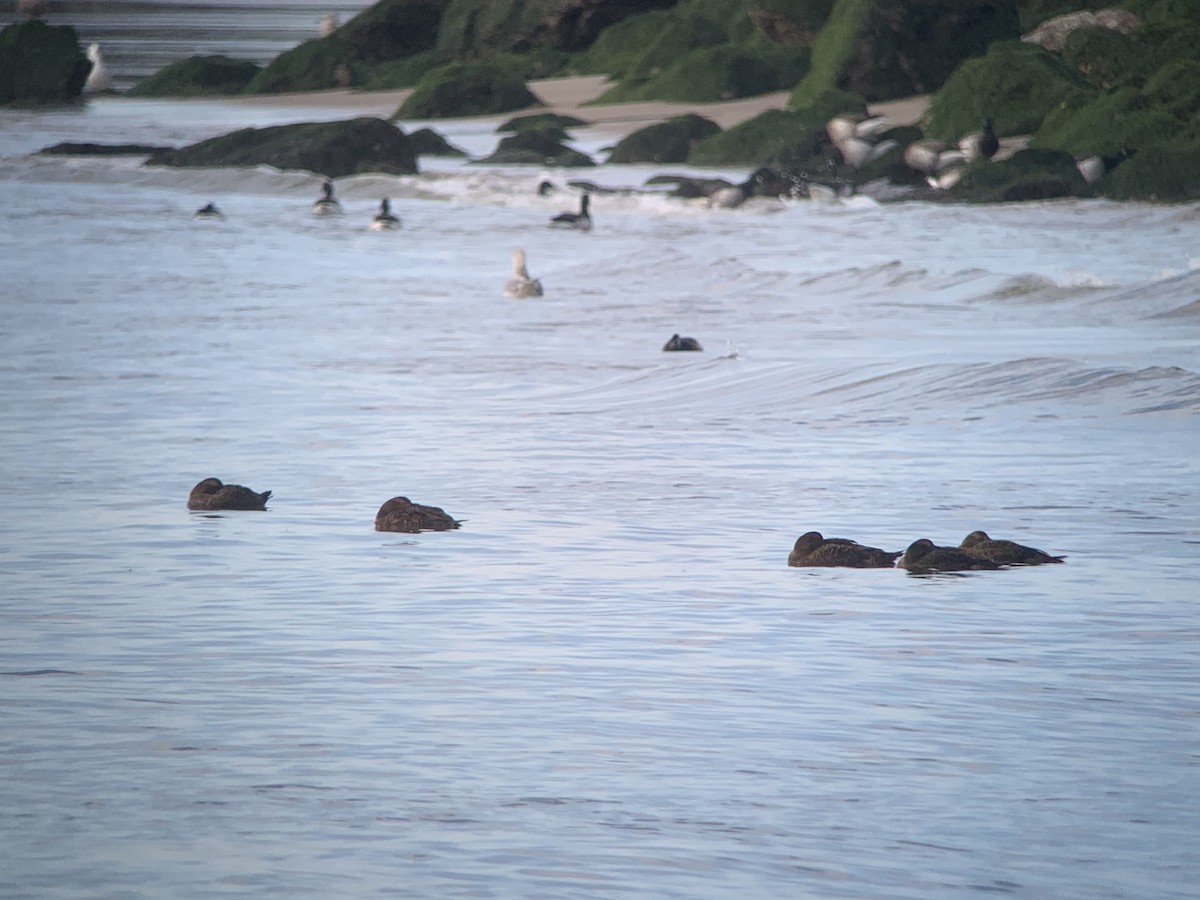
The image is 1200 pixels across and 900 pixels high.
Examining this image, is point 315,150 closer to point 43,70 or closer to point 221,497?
point 43,70

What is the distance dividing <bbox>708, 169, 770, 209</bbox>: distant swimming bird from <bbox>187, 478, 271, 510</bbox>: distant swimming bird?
74.8 feet

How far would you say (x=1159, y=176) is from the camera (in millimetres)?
31031

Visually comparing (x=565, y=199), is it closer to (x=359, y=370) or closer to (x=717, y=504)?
(x=359, y=370)

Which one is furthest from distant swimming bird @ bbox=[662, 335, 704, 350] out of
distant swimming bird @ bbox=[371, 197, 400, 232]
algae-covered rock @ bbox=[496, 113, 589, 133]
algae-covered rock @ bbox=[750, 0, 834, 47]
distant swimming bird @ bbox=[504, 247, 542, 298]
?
algae-covered rock @ bbox=[750, 0, 834, 47]

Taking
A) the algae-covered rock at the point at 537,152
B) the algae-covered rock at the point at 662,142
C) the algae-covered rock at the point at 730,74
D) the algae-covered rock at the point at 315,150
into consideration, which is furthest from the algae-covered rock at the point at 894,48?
the algae-covered rock at the point at 315,150

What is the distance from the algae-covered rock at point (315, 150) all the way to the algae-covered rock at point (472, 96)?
6818 millimetres

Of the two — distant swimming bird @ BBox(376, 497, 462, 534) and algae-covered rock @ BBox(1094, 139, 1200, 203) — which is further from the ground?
distant swimming bird @ BBox(376, 497, 462, 534)

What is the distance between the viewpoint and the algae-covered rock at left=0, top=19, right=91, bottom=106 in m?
67.4

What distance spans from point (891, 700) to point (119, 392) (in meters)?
10.1

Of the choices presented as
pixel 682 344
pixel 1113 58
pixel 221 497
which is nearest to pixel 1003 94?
pixel 1113 58

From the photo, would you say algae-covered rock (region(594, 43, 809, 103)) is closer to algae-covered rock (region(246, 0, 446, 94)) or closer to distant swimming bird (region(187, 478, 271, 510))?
algae-covered rock (region(246, 0, 446, 94))

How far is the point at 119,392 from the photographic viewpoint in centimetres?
1628

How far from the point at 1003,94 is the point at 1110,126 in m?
3.67

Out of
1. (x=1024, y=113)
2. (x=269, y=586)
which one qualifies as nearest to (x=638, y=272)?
(x=1024, y=113)
